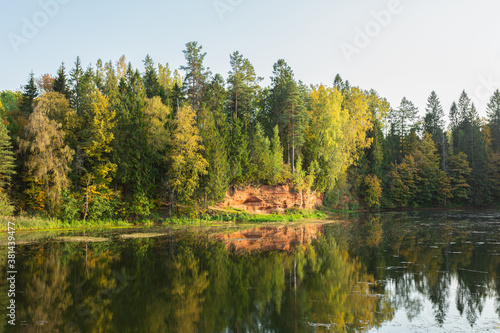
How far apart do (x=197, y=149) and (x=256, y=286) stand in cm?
2966

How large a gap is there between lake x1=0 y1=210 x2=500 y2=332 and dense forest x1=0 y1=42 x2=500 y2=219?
13.5 metres

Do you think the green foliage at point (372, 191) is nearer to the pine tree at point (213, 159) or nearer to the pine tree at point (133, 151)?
the pine tree at point (213, 159)

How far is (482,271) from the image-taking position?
53.5 feet

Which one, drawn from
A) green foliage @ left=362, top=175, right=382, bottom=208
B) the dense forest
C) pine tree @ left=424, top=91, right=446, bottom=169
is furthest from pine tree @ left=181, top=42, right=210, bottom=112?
pine tree @ left=424, top=91, right=446, bottom=169

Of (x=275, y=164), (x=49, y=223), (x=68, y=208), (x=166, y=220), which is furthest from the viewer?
(x=275, y=164)

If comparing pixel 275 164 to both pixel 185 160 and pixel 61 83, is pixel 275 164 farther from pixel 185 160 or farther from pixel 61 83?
pixel 61 83

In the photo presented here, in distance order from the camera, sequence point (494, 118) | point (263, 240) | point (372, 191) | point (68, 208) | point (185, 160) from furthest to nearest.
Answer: point (494, 118), point (372, 191), point (185, 160), point (68, 208), point (263, 240)

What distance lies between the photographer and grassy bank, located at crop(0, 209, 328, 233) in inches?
1312

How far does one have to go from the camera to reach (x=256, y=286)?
47.3ft

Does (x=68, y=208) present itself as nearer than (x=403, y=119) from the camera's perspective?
Yes

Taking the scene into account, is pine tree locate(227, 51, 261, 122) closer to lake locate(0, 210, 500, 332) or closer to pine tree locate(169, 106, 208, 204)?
pine tree locate(169, 106, 208, 204)

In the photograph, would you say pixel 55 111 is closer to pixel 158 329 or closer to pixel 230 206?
pixel 230 206

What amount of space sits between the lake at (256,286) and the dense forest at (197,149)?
13461 millimetres

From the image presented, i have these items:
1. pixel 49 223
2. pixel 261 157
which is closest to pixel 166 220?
pixel 49 223
